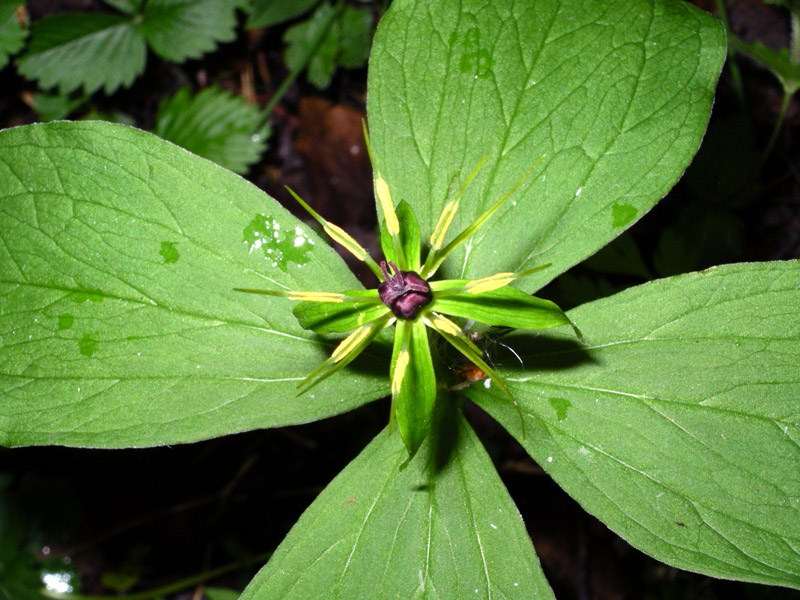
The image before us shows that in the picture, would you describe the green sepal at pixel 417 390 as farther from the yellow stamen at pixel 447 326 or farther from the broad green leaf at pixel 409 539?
the broad green leaf at pixel 409 539

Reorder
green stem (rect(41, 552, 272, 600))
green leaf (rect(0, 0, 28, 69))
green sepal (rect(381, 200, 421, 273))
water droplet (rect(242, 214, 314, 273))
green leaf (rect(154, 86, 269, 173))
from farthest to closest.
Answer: green leaf (rect(154, 86, 269, 173)) → green leaf (rect(0, 0, 28, 69)) → green stem (rect(41, 552, 272, 600)) → water droplet (rect(242, 214, 314, 273)) → green sepal (rect(381, 200, 421, 273))

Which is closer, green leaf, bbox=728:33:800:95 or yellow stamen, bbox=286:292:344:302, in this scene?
yellow stamen, bbox=286:292:344:302

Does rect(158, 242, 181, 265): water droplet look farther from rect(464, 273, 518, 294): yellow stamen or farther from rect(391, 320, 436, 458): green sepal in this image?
rect(464, 273, 518, 294): yellow stamen

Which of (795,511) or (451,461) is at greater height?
(451,461)

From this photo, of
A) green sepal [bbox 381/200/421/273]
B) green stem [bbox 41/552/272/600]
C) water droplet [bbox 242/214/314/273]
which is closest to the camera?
green sepal [bbox 381/200/421/273]

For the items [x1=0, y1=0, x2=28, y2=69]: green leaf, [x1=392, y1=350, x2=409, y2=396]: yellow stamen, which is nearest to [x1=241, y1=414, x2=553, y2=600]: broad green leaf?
[x1=392, y1=350, x2=409, y2=396]: yellow stamen

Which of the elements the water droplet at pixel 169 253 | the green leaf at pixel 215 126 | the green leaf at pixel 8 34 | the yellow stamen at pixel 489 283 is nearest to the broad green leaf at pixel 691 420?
the yellow stamen at pixel 489 283

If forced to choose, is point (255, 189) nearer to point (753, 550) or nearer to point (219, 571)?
point (753, 550)

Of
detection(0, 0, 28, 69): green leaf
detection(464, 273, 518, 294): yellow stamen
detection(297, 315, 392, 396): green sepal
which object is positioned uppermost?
detection(0, 0, 28, 69): green leaf

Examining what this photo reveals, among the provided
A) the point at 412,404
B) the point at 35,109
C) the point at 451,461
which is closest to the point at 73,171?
the point at 412,404
